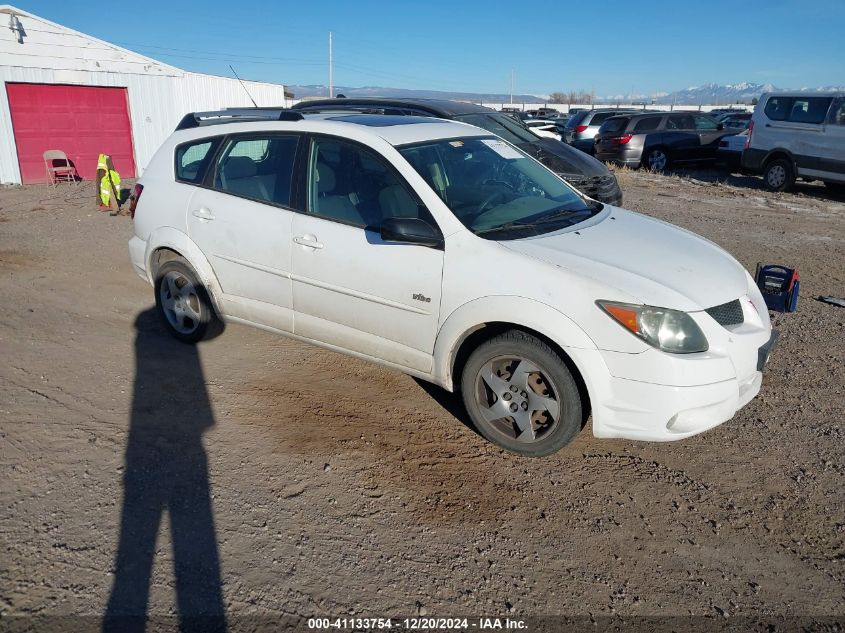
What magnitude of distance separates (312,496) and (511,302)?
143 centimetres

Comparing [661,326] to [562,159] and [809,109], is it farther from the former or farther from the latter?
[809,109]

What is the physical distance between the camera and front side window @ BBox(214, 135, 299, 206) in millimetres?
4508

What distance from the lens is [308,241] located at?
4.25 m

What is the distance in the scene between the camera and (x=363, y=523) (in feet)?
10.6

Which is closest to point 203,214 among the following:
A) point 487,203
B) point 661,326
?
point 487,203

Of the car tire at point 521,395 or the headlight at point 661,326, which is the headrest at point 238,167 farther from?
the headlight at point 661,326

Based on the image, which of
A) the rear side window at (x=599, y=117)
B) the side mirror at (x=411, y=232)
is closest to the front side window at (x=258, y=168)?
the side mirror at (x=411, y=232)

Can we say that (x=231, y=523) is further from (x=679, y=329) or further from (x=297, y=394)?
(x=679, y=329)

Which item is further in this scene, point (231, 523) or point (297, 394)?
point (297, 394)

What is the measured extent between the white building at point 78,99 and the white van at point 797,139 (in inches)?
479

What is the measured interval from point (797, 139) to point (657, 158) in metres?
5.02

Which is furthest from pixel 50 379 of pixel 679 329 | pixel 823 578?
pixel 823 578

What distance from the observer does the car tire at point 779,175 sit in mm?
13727

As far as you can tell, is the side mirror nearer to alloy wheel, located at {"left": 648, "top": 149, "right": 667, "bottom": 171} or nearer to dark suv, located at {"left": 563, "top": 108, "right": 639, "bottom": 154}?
alloy wheel, located at {"left": 648, "top": 149, "right": 667, "bottom": 171}
